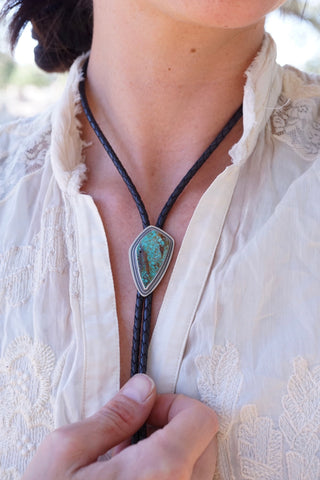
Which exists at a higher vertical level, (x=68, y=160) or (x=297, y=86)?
(x=297, y=86)

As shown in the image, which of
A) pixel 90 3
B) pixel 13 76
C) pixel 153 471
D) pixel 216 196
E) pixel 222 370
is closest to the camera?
pixel 153 471

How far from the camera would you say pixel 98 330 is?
0.95 meters

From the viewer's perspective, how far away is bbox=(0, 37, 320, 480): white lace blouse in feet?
2.75

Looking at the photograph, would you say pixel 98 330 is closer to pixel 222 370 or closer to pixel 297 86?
pixel 222 370

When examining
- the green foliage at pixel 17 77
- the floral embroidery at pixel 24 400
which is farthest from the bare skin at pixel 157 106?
the green foliage at pixel 17 77

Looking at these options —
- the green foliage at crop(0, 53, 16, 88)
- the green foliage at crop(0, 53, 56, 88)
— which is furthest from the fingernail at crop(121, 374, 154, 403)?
the green foliage at crop(0, 53, 16, 88)

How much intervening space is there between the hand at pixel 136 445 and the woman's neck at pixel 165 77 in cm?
49

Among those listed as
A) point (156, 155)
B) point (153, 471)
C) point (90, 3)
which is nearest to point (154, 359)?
point (153, 471)

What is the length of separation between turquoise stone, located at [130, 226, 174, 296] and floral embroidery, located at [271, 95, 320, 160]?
0.91ft

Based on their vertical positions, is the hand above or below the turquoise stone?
below

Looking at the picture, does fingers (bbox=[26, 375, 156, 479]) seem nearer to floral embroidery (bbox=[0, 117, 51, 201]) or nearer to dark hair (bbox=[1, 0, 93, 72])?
floral embroidery (bbox=[0, 117, 51, 201])

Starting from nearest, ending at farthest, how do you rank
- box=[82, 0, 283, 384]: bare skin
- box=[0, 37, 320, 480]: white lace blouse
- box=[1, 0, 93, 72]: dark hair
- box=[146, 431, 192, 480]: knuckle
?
box=[146, 431, 192, 480]: knuckle → box=[0, 37, 320, 480]: white lace blouse → box=[82, 0, 283, 384]: bare skin → box=[1, 0, 93, 72]: dark hair

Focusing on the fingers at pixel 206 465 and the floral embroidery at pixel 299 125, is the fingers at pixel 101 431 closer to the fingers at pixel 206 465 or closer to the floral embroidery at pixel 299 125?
the fingers at pixel 206 465

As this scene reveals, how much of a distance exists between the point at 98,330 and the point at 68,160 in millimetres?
370
